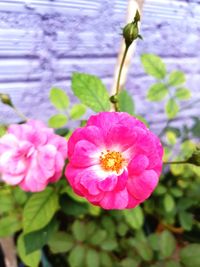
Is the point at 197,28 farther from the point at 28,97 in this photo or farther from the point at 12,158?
the point at 12,158

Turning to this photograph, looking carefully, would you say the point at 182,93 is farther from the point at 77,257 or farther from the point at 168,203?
the point at 77,257

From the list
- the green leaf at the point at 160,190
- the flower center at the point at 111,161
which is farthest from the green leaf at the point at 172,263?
the flower center at the point at 111,161

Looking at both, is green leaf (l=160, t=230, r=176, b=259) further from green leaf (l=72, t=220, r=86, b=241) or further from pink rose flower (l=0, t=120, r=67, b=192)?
pink rose flower (l=0, t=120, r=67, b=192)

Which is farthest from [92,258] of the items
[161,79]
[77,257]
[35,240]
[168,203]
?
[161,79]

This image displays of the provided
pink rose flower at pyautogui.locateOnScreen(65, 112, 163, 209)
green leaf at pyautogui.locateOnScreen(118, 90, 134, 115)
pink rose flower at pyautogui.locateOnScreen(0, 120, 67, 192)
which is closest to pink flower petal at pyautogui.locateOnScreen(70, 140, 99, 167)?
pink rose flower at pyautogui.locateOnScreen(65, 112, 163, 209)

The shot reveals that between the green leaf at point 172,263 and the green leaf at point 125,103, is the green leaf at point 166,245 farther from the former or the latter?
the green leaf at point 125,103
